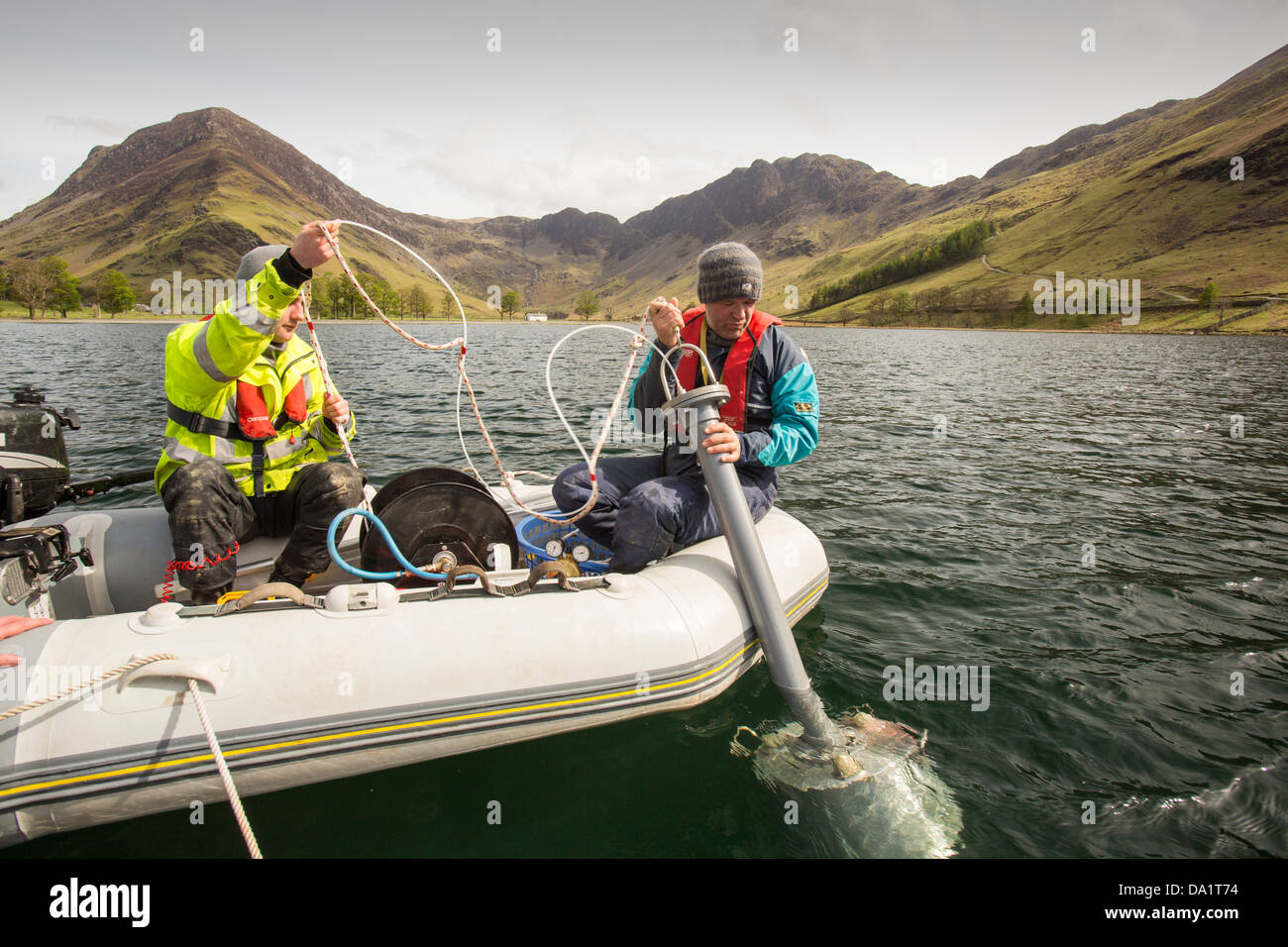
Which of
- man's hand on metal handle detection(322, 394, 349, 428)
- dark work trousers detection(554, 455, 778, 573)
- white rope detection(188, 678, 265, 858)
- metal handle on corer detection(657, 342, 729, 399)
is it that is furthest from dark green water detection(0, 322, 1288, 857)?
man's hand on metal handle detection(322, 394, 349, 428)

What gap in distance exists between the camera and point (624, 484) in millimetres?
4938

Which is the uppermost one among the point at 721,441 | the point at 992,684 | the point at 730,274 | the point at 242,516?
the point at 730,274

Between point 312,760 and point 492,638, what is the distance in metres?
1.09

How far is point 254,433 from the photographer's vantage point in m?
4.29

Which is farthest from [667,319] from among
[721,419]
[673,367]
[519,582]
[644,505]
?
[519,582]

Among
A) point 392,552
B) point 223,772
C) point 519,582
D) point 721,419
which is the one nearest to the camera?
point 223,772

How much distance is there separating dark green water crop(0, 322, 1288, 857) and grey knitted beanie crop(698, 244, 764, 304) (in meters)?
2.85

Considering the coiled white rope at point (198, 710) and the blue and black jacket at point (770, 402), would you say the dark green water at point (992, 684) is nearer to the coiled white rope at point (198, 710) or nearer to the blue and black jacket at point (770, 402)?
the coiled white rope at point (198, 710)

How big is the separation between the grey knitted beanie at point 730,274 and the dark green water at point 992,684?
285cm

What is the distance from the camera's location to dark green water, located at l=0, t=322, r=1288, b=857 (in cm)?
335

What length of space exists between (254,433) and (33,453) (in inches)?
59.8

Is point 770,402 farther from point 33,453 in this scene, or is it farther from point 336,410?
point 33,453

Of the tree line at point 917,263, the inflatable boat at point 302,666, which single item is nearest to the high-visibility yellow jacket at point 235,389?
the inflatable boat at point 302,666
